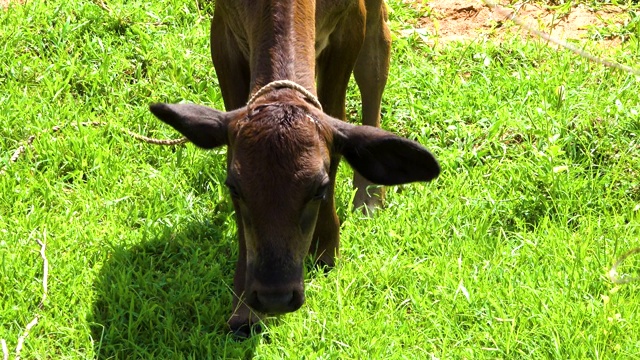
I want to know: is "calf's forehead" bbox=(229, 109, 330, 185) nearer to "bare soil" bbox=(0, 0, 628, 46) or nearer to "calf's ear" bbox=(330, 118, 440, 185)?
"calf's ear" bbox=(330, 118, 440, 185)

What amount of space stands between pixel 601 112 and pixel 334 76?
6.36 feet

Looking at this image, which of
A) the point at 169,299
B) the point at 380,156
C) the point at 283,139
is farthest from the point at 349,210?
the point at 283,139

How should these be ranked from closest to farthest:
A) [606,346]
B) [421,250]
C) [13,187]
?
[606,346] → [421,250] → [13,187]

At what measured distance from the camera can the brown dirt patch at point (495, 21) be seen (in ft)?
25.5

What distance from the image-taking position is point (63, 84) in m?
7.21

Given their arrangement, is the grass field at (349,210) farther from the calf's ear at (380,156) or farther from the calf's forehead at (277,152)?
the calf's forehead at (277,152)

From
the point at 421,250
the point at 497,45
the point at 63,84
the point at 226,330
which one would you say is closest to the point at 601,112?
the point at 497,45

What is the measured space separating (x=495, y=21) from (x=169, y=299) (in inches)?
149

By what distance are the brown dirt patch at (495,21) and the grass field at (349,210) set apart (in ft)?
0.56

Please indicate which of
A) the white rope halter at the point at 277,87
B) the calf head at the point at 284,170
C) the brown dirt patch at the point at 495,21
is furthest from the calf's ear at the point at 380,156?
the brown dirt patch at the point at 495,21

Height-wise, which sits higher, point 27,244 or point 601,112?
point 601,112

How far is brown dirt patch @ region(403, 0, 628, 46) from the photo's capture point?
777 centimetres

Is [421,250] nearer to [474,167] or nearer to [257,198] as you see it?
[474,167]

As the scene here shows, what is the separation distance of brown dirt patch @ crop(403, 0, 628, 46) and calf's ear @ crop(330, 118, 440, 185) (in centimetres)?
299
